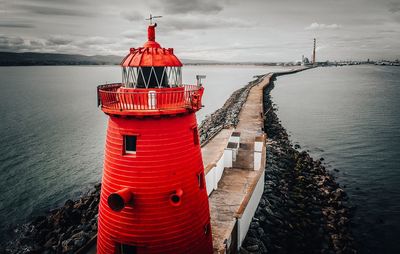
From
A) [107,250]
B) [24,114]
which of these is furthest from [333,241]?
[24,114]

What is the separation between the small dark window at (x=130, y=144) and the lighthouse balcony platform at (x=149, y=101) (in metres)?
0.62

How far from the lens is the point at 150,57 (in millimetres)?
5941

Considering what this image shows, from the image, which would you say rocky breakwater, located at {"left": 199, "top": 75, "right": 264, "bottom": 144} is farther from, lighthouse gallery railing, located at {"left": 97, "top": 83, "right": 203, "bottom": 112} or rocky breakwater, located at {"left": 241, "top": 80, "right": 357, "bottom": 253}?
lighthouse gallery railing, located at {"left": 97, "top": 83, "right": 203, "bottom": 112}

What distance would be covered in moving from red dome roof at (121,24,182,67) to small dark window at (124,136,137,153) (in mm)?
1396

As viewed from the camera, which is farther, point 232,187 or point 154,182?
point 232,187

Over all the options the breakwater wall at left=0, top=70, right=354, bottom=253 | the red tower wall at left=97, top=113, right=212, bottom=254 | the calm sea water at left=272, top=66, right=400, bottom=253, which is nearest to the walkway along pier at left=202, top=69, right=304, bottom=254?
the breakwater wall at left=0, top=70, right=354, bottom=253

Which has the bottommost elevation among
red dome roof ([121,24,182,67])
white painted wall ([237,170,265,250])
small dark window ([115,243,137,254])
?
white painted wall ([237,170,265,250])

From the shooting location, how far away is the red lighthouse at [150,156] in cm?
593

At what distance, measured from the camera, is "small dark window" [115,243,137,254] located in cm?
647

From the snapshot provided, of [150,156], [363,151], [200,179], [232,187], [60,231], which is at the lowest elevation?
[60,231]

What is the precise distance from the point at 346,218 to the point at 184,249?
1123 centimetres

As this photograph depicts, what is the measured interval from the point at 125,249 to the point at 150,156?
2.07 m

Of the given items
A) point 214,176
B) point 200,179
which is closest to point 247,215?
point 214,176

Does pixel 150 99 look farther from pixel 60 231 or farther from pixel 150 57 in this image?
pixel 60 231
